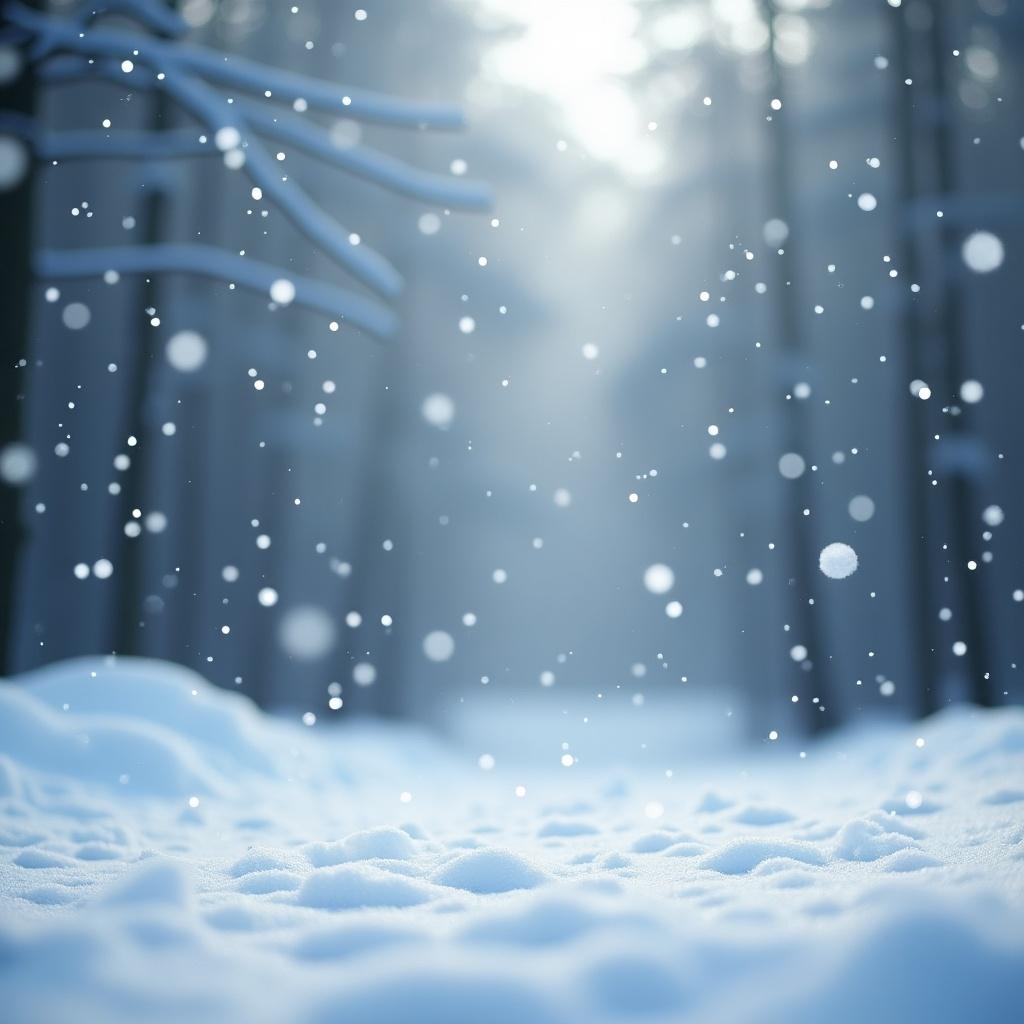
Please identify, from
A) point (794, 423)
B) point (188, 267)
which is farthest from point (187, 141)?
point (794, 423)

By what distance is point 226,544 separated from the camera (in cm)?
1605

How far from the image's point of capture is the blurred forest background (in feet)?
25.9

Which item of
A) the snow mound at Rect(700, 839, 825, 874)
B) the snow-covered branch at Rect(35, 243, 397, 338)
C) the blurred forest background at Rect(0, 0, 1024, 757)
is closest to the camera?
the snow mound at Rect(700, 839, 825, 874)

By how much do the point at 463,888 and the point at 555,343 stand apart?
13954mm

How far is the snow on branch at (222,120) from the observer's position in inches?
182

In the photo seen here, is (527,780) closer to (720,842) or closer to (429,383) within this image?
(720,842)

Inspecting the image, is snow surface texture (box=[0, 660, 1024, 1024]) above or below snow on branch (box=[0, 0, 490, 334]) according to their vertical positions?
below

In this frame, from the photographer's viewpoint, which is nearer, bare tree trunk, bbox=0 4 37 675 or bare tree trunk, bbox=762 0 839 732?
bare tree trunk, bbox=0 4 37 675

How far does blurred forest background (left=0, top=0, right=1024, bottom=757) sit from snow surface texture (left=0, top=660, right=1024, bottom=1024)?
6.58 feet

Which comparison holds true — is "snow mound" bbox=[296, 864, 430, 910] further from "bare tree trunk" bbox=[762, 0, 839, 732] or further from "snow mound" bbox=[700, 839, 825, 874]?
"bare tree trunk" bbox=[762, 0, 839, 732]

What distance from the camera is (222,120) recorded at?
15.3 ft

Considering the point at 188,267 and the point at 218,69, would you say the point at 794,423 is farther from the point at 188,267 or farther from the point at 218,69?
the point at 218,69

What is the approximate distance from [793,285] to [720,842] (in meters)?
7.42

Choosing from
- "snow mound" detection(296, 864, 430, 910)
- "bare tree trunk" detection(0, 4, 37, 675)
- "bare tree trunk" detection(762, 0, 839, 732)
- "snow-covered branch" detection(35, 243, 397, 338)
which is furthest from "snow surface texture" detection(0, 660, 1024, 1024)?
"bare tree trunk" detection(762, 0, 839, 732)
